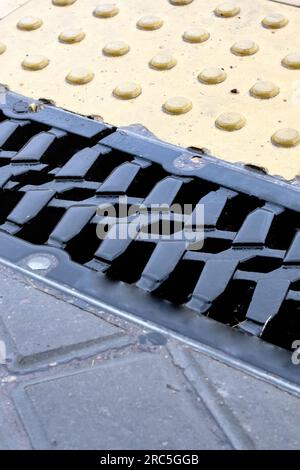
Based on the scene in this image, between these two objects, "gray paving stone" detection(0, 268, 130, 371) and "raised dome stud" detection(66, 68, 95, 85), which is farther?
"raised dome stud" detection(66, 68, 95, 85)

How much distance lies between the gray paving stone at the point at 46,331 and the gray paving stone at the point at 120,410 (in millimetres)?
48

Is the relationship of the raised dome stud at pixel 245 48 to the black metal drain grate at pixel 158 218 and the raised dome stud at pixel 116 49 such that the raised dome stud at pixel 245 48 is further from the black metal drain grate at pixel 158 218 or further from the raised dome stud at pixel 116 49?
the black metal drain grate at pixel 158 218

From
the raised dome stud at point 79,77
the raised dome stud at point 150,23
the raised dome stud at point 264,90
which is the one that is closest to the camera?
the raised dome stud at point 264,90

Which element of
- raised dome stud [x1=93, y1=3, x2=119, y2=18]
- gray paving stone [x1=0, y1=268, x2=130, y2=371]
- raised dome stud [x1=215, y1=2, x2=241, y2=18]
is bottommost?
gray paving stone [x1=0, y1=268, x2=130, y2=371]

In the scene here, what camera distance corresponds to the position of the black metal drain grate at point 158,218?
52.8 inches

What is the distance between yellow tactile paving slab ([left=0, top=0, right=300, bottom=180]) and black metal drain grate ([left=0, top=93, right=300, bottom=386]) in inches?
5.9

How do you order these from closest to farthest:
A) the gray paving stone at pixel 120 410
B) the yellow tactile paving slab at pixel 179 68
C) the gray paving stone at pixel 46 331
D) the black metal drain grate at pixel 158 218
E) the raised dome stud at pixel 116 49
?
1. the gray paving stone at pixel 120 410
2. the gray paving stone at pixel 46 331
3. the black metal drain grate at pixel 158 218
4. the yellow tactile paving slab at pixel 179 68
5. the raised dome stud at pixel 116 49

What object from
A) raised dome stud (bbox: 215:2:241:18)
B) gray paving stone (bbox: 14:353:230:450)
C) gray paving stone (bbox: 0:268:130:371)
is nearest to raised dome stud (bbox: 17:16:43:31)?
raised dome stud (bbox: 215:2:241:18)

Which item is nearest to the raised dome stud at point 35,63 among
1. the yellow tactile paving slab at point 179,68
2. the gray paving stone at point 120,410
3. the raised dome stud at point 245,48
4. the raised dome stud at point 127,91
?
the yellow tactile paving slab at point 179,68

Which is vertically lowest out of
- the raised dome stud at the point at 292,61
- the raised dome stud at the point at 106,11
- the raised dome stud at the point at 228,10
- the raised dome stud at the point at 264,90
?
the raised dome stud at the point at 264,90

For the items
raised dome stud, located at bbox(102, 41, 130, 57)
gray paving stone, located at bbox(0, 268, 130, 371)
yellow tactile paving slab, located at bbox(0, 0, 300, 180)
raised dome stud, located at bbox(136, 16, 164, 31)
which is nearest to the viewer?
gray paving stone, located at bbox(0, 268, 130, 371)

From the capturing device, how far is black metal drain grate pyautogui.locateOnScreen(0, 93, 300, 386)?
1342mm

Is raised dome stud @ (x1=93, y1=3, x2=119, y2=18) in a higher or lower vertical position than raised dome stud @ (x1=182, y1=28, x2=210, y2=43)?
higher

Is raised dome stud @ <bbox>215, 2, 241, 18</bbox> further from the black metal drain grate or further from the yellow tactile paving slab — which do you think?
the black metal drain grate
